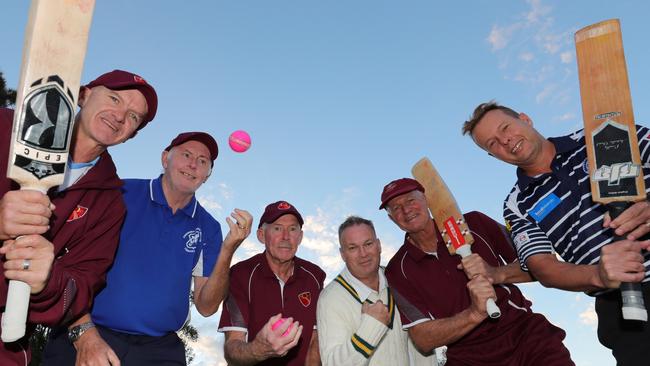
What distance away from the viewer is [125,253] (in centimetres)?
415

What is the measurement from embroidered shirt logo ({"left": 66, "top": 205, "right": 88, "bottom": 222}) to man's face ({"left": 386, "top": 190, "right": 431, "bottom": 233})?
3046 mm

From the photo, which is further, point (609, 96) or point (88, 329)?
point (609, 96)

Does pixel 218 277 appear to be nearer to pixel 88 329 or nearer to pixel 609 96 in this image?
pixel 88 329

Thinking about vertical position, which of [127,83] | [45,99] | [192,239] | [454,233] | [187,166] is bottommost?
[192,239]

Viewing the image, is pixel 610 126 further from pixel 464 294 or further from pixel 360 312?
pixel 360 312

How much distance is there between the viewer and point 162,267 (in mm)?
4250

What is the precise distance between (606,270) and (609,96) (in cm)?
138

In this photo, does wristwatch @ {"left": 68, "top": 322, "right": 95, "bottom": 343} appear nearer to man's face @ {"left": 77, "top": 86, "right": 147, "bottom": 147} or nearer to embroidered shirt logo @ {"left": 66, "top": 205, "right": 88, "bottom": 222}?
embroidered shirt logo @ {"left": 66, "top": 205, "right": 88, "bottom": 222}

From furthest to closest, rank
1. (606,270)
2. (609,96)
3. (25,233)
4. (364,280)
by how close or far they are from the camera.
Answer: (364,280)
(609,96)
(606,270)
(25,233)

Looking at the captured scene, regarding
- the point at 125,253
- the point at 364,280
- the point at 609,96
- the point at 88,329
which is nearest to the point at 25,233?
the point at 88,329

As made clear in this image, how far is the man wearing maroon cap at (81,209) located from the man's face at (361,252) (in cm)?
219

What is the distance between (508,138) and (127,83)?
3.20 meters

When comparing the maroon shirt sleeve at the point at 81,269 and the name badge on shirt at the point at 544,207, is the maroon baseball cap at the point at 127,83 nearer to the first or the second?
the maroon shirt sleeve at the point at 81,269

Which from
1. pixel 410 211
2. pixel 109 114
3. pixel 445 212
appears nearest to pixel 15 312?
pixel 109 114
